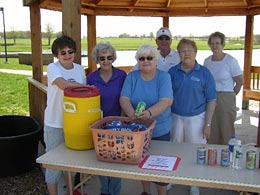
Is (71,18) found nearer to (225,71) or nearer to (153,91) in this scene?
(153,91)

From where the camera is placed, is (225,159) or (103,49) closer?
(225,159)

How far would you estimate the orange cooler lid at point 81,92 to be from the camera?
218cm

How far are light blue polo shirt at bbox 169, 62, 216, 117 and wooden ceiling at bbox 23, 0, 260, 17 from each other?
4332 mm

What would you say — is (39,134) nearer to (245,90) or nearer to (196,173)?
(196,173)

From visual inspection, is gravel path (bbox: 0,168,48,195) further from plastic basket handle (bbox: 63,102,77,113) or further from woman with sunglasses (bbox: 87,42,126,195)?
plastic basket handle (bbox: 63,102,77,113)

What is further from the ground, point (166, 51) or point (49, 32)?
point (49, 32)

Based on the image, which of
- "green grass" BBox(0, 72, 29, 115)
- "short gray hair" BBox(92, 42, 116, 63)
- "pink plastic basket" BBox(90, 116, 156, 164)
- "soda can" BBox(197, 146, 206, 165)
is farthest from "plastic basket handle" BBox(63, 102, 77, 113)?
"green grass" BBox(0, 72, 29, 115)

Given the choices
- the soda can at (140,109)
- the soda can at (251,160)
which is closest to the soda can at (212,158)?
the soda can at (251,160)

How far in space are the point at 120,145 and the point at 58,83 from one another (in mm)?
742

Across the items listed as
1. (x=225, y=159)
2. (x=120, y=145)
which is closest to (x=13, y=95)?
(x=120, y=145)

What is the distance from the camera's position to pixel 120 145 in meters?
1.94

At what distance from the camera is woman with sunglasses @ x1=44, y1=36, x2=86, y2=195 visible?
8.00 feet

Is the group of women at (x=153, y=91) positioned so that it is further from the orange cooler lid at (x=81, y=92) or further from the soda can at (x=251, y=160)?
the soda can at (x=251, y=160)

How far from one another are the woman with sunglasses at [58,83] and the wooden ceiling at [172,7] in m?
4.27
